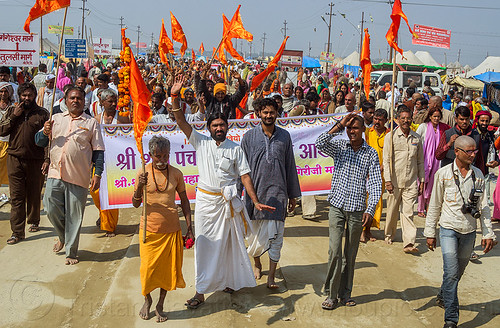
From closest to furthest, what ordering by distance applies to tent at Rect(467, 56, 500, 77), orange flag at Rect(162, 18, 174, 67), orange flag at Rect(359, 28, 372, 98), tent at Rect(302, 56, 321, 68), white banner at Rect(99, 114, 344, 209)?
white banner at Rect(99, 114, 344, 209) → orange flag at Rect(359, 28, 372, 98) → orange flag at Rect(162, 18, 174, 67) → tent at Rect(467, 56, 500, 77) → tent at Rect(302, 56, 321, 68)

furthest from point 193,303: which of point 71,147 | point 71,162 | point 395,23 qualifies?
point 395,23

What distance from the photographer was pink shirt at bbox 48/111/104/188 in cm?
571

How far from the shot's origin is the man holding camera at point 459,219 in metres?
4.47

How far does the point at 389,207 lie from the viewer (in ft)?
22.4

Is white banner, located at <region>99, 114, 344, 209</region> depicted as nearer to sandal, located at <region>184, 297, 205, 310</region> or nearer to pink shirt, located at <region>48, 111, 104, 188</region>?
pink shirt, located at <region>48, 111, 104, 188</region>

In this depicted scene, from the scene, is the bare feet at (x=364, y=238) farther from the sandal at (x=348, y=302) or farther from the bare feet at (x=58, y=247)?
the bare feet at (x=58, y=247)

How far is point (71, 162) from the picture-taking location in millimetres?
5719

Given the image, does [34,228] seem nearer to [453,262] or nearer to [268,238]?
[268,238]

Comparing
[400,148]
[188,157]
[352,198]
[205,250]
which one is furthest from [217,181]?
[400,148]

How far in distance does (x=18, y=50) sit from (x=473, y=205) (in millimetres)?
10062

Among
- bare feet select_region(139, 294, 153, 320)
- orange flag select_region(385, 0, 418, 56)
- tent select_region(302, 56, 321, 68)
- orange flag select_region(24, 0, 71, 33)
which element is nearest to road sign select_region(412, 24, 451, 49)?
tent select_region(302, 56, 321, 68)

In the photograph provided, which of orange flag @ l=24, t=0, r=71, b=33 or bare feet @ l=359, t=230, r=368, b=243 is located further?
bare feet @ l=359, t=230, r=368, b=243

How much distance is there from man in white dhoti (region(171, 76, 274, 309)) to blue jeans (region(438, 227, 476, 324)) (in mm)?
1741

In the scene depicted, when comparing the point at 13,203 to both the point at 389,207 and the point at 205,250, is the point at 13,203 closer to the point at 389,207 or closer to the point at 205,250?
the point at 205,250
